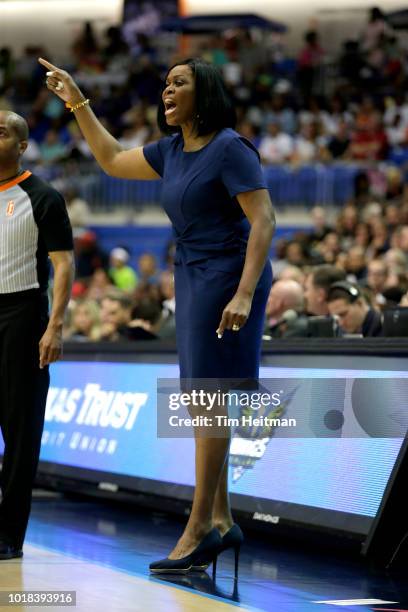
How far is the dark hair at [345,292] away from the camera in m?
7.91

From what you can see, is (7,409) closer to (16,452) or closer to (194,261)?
(16,452)

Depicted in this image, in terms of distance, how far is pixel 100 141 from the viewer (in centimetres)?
516

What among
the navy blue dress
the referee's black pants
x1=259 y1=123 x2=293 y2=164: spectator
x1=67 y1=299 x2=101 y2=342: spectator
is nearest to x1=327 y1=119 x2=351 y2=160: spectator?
x1=259 y1=123 x2=293 y2=164: spectator

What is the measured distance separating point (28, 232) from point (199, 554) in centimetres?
152

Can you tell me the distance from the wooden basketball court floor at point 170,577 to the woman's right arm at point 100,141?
5.29 ft

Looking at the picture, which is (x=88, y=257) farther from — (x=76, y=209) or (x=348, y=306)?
(x=348, y=306)

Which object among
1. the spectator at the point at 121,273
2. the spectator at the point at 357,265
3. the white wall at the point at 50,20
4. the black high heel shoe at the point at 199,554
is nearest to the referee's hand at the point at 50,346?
the black high heel shoe at the point at 199,554

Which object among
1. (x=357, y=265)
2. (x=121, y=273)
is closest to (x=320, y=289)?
(x=357, y=265)

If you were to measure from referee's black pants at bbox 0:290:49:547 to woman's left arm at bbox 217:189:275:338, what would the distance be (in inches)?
39.9

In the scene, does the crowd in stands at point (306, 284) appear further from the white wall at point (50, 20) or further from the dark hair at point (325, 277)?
the white wall at point (50, 20)

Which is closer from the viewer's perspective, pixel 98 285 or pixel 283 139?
pixel 98 285

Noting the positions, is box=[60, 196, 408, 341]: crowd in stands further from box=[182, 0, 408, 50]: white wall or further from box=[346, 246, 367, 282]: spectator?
box=[182, 0, 408, 50]: white wall

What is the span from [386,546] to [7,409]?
68.9 inches

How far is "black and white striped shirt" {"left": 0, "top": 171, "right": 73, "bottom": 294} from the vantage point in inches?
206
